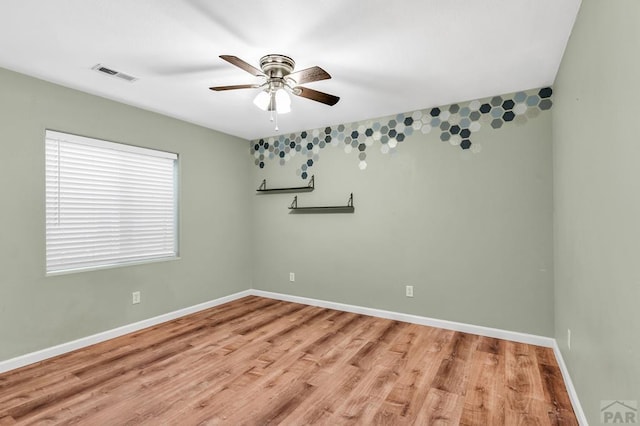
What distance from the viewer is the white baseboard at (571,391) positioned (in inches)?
70.2

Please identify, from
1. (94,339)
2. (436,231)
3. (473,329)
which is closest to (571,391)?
(473,329)

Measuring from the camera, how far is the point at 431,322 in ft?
11.3

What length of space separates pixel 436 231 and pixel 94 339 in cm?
355

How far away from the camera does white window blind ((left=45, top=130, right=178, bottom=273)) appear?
284 cm

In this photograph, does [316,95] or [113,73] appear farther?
[113,73]

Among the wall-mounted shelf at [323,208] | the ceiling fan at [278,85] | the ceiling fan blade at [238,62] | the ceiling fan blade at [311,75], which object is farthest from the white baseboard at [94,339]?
the ceiling fan blade at [311,75]

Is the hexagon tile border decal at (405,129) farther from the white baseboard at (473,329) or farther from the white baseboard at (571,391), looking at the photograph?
the white baseboard at (571,391)

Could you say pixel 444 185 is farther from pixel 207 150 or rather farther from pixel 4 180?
pixel 4 180

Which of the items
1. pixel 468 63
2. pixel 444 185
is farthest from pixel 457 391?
pixel 468 63

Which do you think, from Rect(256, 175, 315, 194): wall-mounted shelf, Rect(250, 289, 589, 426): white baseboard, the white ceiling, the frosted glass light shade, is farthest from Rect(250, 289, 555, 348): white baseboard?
the frosted glass light shade

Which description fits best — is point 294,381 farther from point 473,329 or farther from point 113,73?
point 113,73

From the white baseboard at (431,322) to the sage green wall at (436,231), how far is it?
5 centimetres

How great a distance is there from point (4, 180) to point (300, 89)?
244 cm

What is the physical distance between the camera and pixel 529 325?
117 inches
